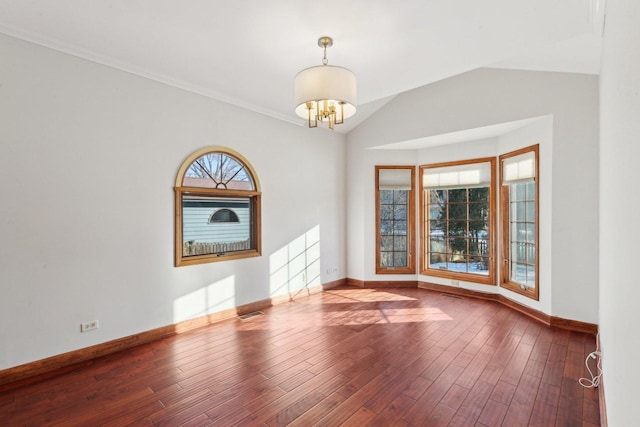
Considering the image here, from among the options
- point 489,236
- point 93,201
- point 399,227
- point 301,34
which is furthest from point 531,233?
point 93,201

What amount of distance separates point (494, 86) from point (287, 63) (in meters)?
2.83

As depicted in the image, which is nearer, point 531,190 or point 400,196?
point 531,190

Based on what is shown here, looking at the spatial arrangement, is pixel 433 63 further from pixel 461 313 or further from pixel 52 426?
pixel 52 426

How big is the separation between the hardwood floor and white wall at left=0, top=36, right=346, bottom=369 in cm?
43

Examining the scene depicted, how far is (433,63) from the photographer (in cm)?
323

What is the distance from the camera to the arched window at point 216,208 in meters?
3.76

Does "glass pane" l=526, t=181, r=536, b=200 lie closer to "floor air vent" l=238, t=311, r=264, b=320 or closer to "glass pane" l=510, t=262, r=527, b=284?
"glass pane" l=510, t=262, r=527, b=284

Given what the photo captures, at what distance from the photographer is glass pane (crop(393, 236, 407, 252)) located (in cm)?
582

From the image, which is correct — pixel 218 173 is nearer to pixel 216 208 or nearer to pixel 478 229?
pixel 216 208

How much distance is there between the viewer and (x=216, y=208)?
13.5ft

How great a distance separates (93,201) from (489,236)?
17.2 ft

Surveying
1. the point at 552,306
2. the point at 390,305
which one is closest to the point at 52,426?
the point at 390,305

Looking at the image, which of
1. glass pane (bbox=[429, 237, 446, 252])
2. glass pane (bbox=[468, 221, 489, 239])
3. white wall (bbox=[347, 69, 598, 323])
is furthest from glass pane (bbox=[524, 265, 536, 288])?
glass pane (bbox=[429, 237, 446, 252])

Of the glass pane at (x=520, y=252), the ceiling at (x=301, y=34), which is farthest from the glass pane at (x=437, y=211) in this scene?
the ceiling at (x=301, y=34)
